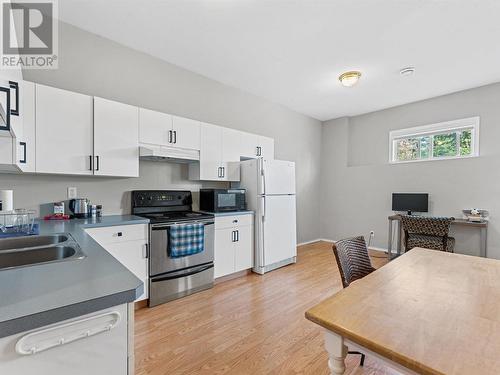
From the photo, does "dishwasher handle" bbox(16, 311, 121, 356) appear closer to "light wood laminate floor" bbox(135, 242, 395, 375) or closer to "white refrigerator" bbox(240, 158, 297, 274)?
"light wood laminate floor" bbox(135, 242, 395, 375)

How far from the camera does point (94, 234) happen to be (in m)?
2.09

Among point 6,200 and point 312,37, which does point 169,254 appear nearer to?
point 6,200

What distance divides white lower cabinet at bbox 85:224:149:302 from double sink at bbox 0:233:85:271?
55 cm

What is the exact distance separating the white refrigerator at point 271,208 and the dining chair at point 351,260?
1.70 m

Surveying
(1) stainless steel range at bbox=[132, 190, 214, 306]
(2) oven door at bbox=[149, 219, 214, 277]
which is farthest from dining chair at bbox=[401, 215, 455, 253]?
(2) oven door at bbox=[149, 219, 214, 277]

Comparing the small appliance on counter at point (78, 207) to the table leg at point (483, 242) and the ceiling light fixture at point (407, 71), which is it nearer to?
the ceiling light fixture at point (407, 71)

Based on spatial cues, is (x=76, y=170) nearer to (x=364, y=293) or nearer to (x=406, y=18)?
(x=364, y=293)

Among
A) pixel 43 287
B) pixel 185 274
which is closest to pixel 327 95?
pixel 185 274

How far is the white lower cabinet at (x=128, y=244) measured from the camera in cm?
216

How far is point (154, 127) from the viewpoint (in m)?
2.74

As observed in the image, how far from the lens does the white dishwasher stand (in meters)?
0.61

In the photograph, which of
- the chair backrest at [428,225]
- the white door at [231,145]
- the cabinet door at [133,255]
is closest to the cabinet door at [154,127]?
the white door at [231,145]

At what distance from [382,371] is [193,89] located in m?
3.57

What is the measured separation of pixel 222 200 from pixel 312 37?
2.15 metres
